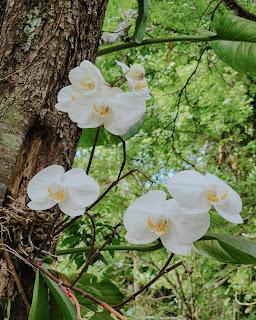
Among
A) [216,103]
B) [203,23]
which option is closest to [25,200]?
[203,23]

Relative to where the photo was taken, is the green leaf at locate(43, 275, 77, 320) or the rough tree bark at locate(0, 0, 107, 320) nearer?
the green leaf at locate(43, 275, 77, 320)

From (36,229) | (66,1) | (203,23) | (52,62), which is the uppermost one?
(203,23)

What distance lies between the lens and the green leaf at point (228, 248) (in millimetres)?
782

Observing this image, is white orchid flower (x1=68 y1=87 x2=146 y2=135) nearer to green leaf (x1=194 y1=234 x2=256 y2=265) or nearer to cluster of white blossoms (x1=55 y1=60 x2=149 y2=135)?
cluster of white blossoms (x1=55 y1=60 x2=149 y2=135)

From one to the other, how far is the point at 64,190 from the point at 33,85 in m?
0.22

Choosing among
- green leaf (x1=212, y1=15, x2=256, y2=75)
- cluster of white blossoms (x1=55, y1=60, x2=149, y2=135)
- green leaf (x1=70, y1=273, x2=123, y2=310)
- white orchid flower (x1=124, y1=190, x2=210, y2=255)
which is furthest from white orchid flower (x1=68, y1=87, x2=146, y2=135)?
green leaf (x1=212, y1=15, x2=256, y2=75)

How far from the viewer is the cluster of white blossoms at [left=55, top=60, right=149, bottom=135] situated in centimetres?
69

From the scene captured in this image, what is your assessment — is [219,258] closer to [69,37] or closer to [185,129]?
[69,37]

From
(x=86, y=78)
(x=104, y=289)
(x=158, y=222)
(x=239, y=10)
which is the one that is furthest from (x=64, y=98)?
(x=239, y=10)

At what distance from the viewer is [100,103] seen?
696mm

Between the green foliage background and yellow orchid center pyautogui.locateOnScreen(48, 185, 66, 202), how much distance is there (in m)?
1.46

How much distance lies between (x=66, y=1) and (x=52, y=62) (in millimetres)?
121

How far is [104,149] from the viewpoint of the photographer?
4.17 m

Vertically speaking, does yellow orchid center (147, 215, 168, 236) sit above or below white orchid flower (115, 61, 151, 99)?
below
